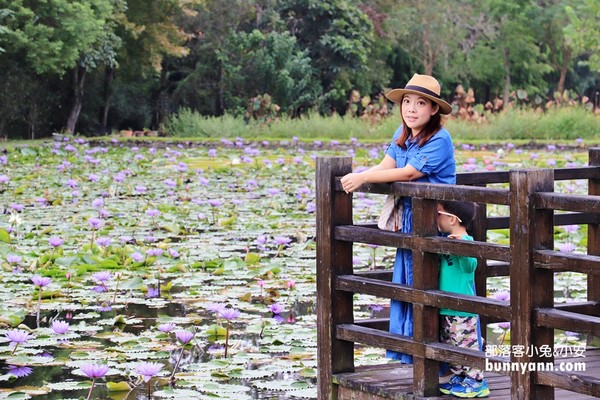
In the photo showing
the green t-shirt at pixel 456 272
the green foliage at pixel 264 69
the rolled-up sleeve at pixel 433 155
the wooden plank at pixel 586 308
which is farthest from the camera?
the green foliage at pixel 264 69

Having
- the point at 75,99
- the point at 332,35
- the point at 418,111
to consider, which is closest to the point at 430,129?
the point at 418,111

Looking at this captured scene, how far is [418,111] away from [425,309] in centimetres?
74

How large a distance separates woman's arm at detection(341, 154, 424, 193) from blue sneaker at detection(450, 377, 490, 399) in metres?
0.71

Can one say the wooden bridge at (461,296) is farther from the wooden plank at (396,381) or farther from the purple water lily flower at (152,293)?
the purple water lily flower at (152,293)

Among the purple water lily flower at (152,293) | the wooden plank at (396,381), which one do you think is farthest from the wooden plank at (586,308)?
the purple water lily flower at (152,293)

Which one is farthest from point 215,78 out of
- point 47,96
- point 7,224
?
point 7,224

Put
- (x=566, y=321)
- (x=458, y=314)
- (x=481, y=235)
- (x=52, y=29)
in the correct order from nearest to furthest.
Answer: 1. (x=566, y=321)
2. (x=458, y=314)
3. (x=481, y=235)
4. (x=52, y=29)

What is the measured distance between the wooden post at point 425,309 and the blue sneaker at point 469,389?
7 cm

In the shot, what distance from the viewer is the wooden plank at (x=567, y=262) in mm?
3163

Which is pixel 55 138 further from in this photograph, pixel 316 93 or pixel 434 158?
pixel 434 158

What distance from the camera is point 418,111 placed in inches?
159

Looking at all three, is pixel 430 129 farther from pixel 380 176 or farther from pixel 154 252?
pixel 154 252

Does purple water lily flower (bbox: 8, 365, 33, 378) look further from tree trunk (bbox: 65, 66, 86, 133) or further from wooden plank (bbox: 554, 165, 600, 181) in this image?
tree trunk (bbox: 65, 66, 86, 133)

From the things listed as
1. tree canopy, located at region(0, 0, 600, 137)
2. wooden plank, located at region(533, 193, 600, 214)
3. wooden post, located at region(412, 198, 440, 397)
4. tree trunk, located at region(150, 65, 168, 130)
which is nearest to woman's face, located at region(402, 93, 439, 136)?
wooden post, located at region(412, 198, 440, 397)
